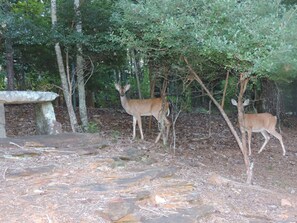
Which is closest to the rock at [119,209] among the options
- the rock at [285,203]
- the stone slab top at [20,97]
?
the rock at [285,203]

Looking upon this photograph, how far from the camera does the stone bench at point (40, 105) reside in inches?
270

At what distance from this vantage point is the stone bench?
6861mm

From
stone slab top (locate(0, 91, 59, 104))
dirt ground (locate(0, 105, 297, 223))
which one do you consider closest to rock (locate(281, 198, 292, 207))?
dirt ground (locate(0, 105, 297, 223))

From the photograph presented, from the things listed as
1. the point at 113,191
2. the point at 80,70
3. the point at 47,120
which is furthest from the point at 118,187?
the point at 80,70

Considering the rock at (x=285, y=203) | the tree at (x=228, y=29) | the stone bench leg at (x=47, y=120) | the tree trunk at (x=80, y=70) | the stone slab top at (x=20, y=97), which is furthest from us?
the tree trunk at (x=80, y=70)

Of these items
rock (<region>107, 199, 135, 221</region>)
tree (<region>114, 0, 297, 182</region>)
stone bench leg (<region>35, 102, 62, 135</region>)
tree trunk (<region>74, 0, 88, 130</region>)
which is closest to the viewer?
rock (<region>107, 199, 135, 221</region>)

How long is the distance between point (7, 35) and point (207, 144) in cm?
497

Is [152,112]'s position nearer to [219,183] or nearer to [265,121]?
[265,121]

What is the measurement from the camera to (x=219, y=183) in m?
5.58

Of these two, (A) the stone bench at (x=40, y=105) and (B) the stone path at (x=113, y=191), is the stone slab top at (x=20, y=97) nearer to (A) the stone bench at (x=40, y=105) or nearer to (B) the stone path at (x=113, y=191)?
(A) the stone bench at (x=40, y=105)

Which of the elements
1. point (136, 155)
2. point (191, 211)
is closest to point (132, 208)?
point (191, 211)

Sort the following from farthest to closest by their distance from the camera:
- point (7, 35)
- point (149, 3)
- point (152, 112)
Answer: point (152, 112) → point (7, 35) → point (149, 3)

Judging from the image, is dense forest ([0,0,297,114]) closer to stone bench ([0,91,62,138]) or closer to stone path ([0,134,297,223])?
stone bench ([0,91,62,138])

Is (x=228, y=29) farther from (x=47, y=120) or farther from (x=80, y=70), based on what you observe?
(x=80, y=70)
